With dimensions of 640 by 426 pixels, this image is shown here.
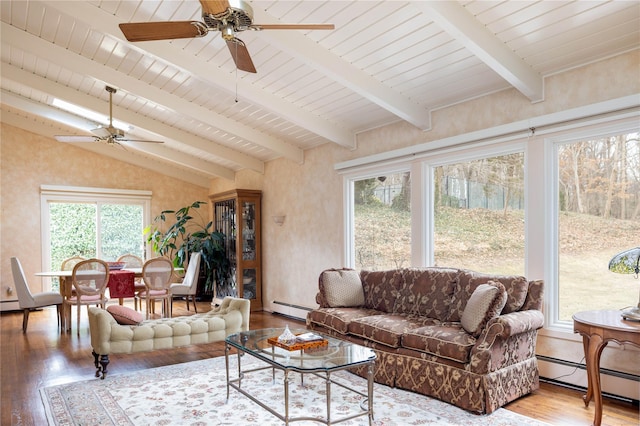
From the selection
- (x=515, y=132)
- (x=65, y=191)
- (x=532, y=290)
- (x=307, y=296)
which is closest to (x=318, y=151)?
(x=307, y=296)

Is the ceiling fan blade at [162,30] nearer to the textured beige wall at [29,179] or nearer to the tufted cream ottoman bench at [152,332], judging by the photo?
the tufted cream ottoman bench at [152,332]

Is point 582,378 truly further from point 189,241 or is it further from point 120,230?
→ point 120,230

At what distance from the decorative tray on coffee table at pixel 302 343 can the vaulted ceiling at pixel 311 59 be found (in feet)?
7.48

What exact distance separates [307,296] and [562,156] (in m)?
4.00

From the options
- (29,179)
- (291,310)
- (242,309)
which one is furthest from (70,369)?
(29,179)

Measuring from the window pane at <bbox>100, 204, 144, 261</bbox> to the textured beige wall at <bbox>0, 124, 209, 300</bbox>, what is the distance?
23.4 inches

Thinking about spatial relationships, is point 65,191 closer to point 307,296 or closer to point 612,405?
point 307,296

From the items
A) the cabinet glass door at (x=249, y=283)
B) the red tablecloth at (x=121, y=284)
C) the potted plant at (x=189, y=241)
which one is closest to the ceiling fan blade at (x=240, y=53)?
the red tablecloth at (x=121, y=284)

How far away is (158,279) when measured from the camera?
21.1 feet

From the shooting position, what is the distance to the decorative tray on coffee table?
3.09 meters

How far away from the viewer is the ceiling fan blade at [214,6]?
2.34 metres

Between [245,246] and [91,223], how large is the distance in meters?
3.35

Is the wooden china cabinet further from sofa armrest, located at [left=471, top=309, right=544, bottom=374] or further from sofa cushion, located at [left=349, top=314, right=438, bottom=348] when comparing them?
sofa armrest, located at [left=471, top=309, right=544, bottom=374]

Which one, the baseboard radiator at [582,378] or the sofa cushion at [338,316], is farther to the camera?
the sofa cushion at [338,316]
